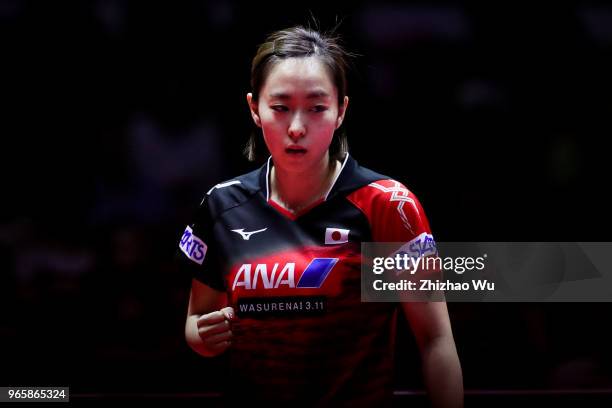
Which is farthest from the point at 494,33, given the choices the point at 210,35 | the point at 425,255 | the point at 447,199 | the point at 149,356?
the point at 149,356

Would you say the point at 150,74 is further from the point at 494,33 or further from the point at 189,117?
the point at 494,33

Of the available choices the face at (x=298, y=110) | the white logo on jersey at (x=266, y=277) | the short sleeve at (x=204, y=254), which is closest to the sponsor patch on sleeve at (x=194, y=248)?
the short sleeve at (x=204, y=254)

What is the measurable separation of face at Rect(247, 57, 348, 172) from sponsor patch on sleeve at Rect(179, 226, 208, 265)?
0.99 feet

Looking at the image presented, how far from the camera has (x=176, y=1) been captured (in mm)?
2887

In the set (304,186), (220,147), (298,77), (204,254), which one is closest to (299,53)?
(298,77)

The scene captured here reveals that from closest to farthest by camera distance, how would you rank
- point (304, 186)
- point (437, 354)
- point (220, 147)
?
point (437, 354) < point (304, 186) < point (220, 147)

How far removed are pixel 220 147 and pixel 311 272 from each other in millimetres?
1261

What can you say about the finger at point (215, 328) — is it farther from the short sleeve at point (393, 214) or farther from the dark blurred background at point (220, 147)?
the dark blurred background at point (220, 147)

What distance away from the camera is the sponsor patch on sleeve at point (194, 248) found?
1686mm

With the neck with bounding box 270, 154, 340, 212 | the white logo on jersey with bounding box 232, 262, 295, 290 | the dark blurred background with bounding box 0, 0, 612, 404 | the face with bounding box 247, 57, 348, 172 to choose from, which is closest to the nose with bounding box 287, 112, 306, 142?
the face with bounding box 247, 57, 348, 172

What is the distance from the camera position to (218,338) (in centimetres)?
155

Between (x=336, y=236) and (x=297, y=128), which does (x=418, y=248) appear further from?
(x=297, y=128)

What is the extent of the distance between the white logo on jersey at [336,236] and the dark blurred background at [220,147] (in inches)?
31.9

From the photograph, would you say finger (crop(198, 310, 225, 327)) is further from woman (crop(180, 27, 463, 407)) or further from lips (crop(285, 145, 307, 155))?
lips (crop(285, 145, 307, 155))
